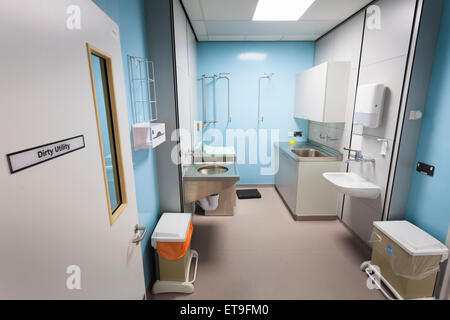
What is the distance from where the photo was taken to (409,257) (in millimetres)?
1706

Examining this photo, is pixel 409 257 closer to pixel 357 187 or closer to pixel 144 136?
pixel 357 187

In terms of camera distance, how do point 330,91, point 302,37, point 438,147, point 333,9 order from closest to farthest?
point 438,147
point 333,9
point 330,91
point 302,37

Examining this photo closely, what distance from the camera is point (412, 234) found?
1.87m

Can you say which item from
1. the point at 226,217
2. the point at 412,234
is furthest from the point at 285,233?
the point at 412,234

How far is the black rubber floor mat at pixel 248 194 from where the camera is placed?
4.01 m

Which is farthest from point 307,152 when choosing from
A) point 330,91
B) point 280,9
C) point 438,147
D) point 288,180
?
point 280,9

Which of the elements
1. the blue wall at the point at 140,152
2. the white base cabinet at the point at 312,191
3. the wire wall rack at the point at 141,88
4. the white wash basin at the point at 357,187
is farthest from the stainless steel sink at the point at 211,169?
the white wash basin at the point at 357,187

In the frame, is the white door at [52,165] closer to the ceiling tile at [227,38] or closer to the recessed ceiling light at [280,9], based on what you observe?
the recessed ceiling light at [280,9]

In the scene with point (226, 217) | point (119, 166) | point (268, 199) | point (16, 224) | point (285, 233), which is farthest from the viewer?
point (268, 199)

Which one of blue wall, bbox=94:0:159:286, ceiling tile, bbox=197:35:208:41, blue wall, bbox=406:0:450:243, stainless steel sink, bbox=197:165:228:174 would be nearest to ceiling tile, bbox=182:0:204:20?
ceiling tile, bbox=197:35:208:41

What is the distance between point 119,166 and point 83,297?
0.56 metres

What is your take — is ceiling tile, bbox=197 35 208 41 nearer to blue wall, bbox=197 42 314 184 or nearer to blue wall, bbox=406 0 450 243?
blue wall, bbox=197 42 314 184

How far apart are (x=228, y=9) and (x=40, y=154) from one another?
273cm
